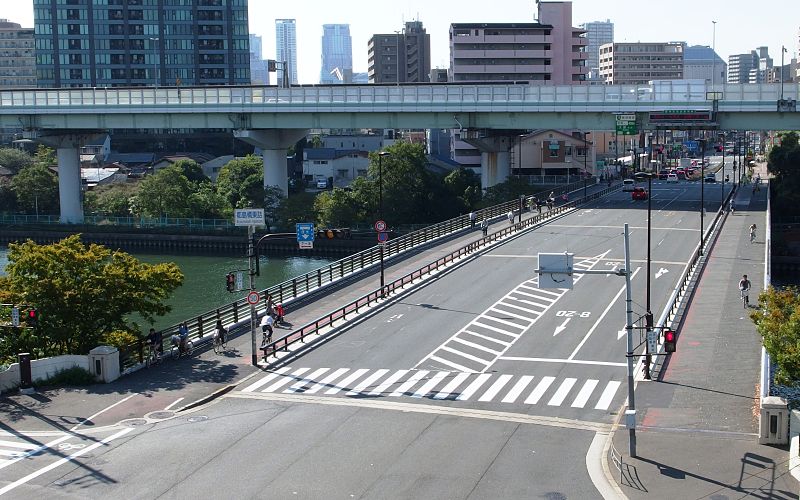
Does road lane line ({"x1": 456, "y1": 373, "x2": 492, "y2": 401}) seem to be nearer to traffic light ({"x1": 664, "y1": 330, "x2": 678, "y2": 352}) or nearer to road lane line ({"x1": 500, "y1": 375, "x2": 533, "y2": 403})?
road lane line ({"x1": 500, "y1": 375, "x2": 533, "y2": 403})

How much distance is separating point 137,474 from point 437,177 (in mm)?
83756

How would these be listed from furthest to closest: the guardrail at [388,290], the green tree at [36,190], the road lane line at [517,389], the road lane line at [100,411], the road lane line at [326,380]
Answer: the green tree at [36,190], the guardrail at [388,290], the road lane line at [326,380], the road lane line at [517,389], the road lane line at [100,411]

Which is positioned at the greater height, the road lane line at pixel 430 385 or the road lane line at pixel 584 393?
the road lane line at pixel 430 385

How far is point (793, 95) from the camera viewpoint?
273 feet

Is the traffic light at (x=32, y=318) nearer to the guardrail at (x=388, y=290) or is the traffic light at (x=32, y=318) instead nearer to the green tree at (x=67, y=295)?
the green tree at (x=67, y=295)

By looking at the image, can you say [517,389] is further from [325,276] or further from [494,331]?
[325,276]

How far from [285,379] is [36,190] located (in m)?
90.0

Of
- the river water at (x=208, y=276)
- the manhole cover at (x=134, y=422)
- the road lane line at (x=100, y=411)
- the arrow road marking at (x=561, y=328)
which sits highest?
the arrow road marking at (x=561, y=328)

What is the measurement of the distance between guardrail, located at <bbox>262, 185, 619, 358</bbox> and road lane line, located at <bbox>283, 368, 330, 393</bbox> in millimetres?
2564

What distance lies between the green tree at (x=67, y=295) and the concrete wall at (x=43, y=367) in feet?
7.37

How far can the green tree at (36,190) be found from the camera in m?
118

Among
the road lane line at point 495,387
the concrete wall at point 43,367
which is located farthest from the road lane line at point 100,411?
the road lane line at point 495,387

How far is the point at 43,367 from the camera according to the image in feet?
120

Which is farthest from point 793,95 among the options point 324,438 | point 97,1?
point 97,1
